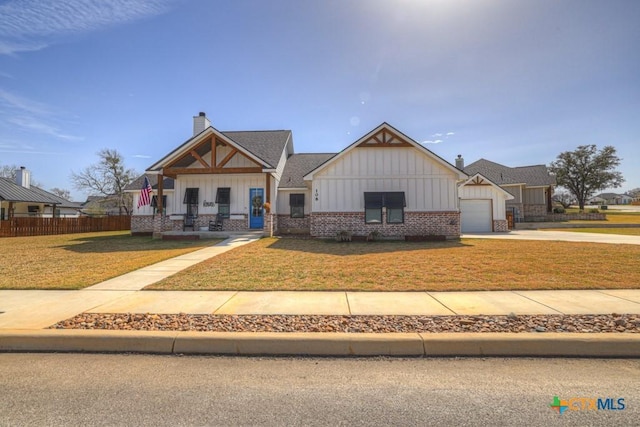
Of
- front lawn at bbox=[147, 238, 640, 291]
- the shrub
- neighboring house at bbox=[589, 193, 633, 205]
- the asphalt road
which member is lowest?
the asphalt road

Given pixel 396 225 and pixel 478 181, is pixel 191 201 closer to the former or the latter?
pixel 396 225

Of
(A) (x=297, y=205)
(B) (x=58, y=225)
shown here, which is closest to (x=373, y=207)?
Result: (A) (x=297, y=205)

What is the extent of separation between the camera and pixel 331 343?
404cm

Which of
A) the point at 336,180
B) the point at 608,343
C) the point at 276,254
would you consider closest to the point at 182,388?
the point at 608,343

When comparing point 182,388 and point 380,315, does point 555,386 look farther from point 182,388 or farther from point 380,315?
point 182,388

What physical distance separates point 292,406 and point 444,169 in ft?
50.7

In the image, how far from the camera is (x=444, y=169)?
53.1 feet

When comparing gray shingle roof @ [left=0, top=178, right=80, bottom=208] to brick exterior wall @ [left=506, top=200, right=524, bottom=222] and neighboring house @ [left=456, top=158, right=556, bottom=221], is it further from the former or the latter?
brick exterior wall @ [left=506, top=200, right=524, bottom=222]

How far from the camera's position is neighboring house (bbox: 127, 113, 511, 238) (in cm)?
1617

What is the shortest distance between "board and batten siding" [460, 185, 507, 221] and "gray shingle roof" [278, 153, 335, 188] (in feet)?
33.3

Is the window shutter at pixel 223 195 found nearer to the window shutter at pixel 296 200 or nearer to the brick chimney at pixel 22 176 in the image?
the window shutter at pixel 296 200

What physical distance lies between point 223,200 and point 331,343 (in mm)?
16680

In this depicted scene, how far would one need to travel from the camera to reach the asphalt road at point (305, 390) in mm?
2738

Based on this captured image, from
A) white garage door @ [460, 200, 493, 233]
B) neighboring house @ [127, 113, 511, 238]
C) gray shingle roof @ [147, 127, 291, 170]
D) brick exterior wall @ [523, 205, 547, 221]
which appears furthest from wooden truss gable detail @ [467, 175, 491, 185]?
gray shingle roof @ [147, 127, 291, 170]
